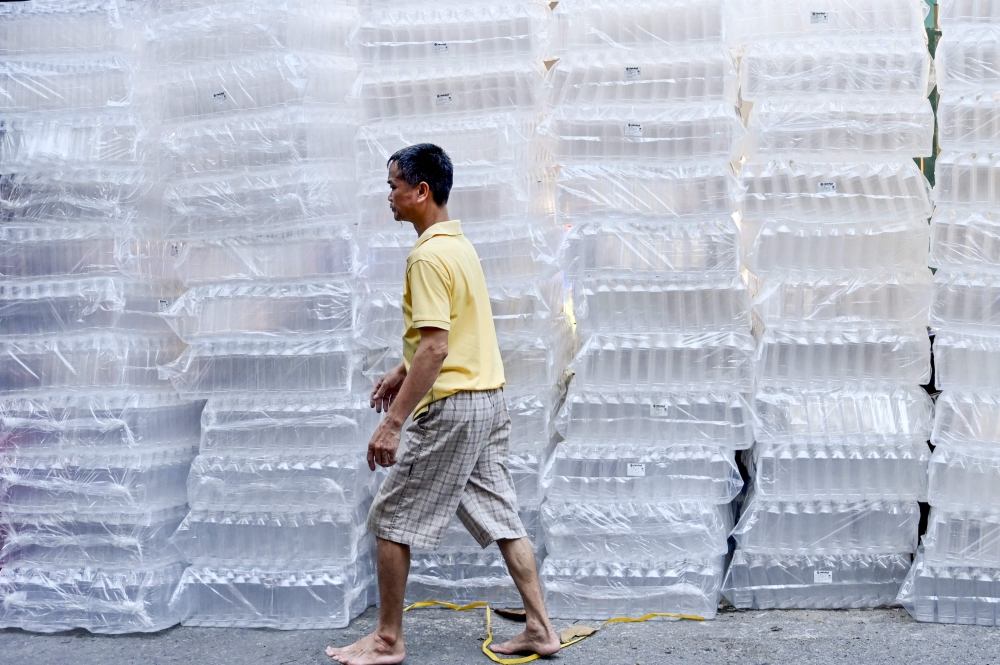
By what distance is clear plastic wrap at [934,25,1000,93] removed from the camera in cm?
388

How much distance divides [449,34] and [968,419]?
104 inches

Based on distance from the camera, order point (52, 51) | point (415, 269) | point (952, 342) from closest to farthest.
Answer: point (415, 269) < point (952, 342) < point (52, 51)

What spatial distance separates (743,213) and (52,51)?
9.91 feet

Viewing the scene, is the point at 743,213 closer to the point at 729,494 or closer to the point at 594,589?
the point at 729,494

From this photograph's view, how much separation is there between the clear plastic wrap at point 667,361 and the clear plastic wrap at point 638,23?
1.21 meters

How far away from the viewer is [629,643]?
385 cm

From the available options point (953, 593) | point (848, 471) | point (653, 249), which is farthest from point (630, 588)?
point (653, 249)

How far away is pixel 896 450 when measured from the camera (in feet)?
13.3

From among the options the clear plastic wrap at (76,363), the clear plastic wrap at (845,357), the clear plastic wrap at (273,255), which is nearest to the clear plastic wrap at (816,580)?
the clear plastic wrap at (845,357)

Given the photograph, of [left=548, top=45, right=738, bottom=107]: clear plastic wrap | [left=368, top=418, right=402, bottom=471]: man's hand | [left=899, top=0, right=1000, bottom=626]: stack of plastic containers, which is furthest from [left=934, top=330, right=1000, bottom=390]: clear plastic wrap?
[left=368, top=418, right=402, bottom=471]: man's hand

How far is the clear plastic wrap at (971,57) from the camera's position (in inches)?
153

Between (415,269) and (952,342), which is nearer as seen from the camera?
(415,269)

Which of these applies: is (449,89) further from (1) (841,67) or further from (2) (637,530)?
(2) (637,530)

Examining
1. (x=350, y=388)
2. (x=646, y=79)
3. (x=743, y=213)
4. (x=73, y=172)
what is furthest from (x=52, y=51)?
(x=743, y=213)
